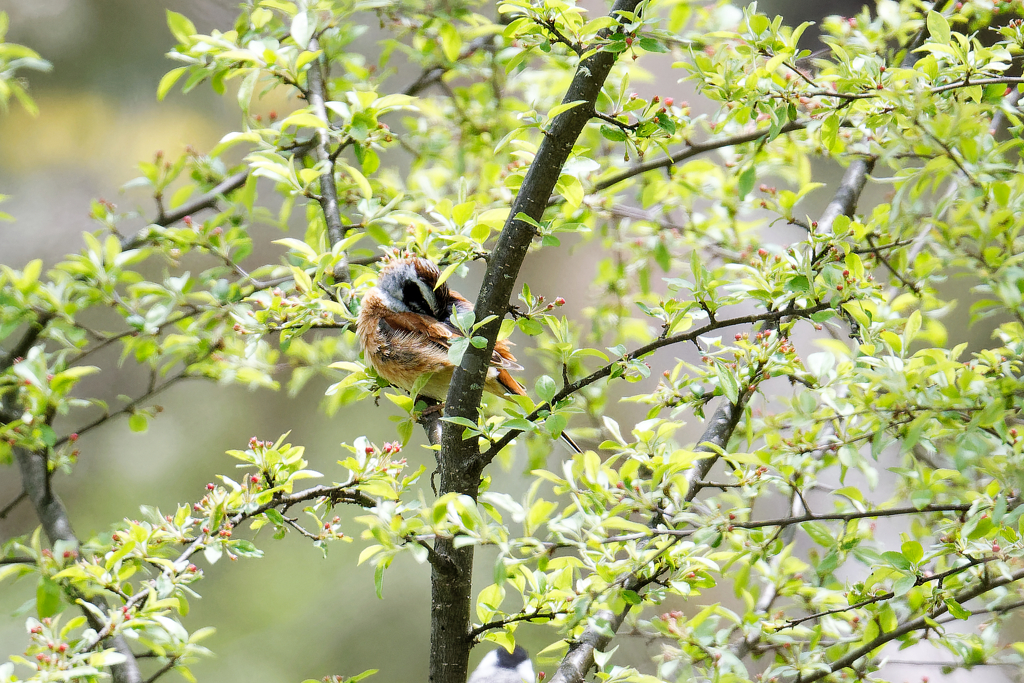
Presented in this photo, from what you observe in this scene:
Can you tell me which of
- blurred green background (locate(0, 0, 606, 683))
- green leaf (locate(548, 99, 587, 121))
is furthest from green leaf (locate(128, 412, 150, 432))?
green leaf (locate(548, 99, 587, 121))

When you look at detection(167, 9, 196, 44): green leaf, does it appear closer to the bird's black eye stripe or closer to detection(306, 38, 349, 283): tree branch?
detection(306, 38, 349, 283): tree branch

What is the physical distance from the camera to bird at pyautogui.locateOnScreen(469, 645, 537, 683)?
1.15 metres

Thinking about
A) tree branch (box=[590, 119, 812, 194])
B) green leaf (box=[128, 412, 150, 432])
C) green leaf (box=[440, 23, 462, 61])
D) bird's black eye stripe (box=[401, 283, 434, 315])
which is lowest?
green leaf (box=[128, 412, 150, 432])

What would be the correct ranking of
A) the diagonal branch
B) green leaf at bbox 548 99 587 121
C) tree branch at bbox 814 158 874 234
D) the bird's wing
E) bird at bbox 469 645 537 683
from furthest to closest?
tree branch at bbox 814 158 874 234 < the bird's wing < bird at bbox 469 645 537 683 < the diagonal branch < green leaf at bbox 548 99 587 121

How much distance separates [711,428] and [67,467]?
122cm

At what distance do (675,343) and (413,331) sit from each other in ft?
1.50

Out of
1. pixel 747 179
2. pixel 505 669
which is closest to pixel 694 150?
pixel 747 179

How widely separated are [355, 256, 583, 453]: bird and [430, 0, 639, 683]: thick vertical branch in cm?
28

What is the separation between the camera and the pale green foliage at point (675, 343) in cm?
79

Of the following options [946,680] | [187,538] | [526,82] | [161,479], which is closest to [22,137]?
[161,479]

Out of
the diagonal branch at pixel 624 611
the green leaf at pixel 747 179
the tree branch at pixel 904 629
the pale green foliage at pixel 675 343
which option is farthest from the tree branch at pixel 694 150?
the tree branch at pixel 904 629

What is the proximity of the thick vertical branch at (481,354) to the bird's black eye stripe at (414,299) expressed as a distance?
1.57 feet

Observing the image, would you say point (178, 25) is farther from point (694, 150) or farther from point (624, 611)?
point (624, 611)

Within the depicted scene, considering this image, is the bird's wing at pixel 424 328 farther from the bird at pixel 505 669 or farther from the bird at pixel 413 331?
the bird at pixel 505 669
